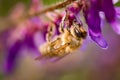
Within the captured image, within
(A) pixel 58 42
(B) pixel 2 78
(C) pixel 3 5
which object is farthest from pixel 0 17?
(A) pixel 58 42

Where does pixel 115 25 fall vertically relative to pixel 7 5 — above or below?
above

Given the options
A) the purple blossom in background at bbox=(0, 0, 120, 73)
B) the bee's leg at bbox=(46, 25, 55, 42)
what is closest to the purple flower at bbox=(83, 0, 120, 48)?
the purple blossom in background at bbox=(0, 0, 120, 73)

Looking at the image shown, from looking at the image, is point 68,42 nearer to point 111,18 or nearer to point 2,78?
point 111,18

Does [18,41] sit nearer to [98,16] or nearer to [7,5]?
[7,5]

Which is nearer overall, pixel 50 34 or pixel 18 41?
pixel 50 34

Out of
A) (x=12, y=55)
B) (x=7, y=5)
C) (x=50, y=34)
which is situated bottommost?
(x=12, y=55)

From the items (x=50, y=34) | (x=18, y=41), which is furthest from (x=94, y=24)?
(x=18, y=41)

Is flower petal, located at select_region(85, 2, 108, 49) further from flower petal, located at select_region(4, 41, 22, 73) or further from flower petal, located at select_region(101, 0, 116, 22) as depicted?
flower petal, located at select_region(4, 41, 22, 73)

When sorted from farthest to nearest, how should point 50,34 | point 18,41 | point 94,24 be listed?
point 18,41, point 50,34, point 94,24
